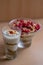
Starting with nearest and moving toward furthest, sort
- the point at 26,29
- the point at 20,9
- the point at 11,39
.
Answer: the point at 11,39, the point at 26,29, the point at 20,9

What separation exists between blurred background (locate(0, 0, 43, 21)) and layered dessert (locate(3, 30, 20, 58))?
39cm

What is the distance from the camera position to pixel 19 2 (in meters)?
1.28

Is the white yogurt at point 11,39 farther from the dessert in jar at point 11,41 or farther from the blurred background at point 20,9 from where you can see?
the blurred background at point 20,9

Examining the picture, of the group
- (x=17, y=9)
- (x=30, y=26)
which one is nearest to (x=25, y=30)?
(x=30, y=26)

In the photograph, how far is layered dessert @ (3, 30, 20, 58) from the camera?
2.85ft

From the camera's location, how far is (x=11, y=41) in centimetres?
87

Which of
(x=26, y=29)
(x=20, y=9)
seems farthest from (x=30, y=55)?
(x=20, y=9)

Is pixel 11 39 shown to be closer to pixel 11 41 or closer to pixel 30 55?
pixel 11 41

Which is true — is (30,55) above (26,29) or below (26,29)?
below

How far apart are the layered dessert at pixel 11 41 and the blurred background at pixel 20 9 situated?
391 mm

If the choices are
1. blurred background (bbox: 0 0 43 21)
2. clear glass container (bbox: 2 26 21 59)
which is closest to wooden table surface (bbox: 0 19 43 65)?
clear glass container (bbox: 2 26 21 59)

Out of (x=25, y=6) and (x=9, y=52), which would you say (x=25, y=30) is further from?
(x=25, y=6)

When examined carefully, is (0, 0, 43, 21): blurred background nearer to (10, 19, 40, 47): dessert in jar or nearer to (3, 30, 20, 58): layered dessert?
(10, 19, 40, 47): dessert in jar

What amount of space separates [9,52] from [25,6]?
0.48m
